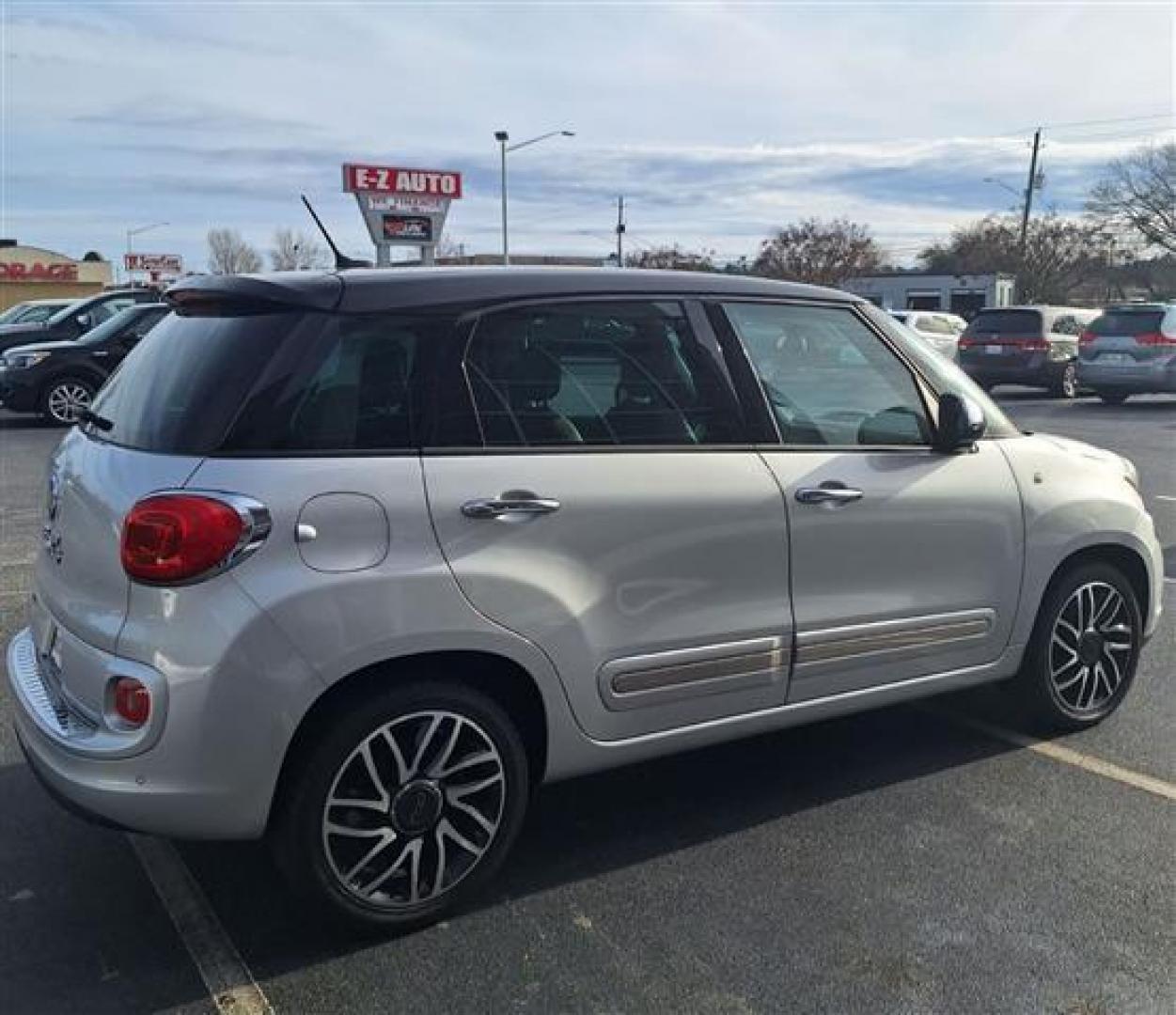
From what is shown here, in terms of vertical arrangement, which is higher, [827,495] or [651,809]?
[827,495]

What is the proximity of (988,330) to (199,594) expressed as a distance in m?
19.2

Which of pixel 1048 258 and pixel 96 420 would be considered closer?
pixel 96 420

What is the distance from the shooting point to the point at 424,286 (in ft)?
10.2

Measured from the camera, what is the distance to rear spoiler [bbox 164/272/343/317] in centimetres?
298

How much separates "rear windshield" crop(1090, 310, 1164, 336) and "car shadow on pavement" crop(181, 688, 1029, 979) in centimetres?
1572

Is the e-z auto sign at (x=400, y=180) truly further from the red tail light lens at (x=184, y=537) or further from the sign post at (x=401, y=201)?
the red tail light lens at (x=184, y=537)

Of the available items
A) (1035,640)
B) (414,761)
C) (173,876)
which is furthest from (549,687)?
(1035,640)

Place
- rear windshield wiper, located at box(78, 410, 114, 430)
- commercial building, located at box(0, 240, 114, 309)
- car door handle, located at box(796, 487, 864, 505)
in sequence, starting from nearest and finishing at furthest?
1. rear windshield wiper, located at box(78, 410, 114, 430)
2. car door handle, located at box(796, 487, 864, 505)
3. commercial building, located at box(0, 240, 114, 309)

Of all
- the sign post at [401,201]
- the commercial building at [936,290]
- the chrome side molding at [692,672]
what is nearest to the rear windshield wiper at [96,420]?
the chrome side molding at [692,672]

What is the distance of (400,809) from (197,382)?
1234 millimetres

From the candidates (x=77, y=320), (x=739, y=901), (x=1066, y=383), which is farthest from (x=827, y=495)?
(x=1066, y=383)

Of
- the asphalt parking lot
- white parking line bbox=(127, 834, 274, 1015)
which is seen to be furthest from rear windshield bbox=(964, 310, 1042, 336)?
white parking line bbox=(127, 834, 274, 1015)

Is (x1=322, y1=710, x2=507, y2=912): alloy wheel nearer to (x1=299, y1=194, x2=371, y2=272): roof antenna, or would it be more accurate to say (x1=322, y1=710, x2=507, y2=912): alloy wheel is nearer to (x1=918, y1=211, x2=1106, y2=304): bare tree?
(x1=299, y1=194, x2=371, y2=272): roof antenna

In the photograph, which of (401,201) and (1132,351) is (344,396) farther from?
(401,201)
